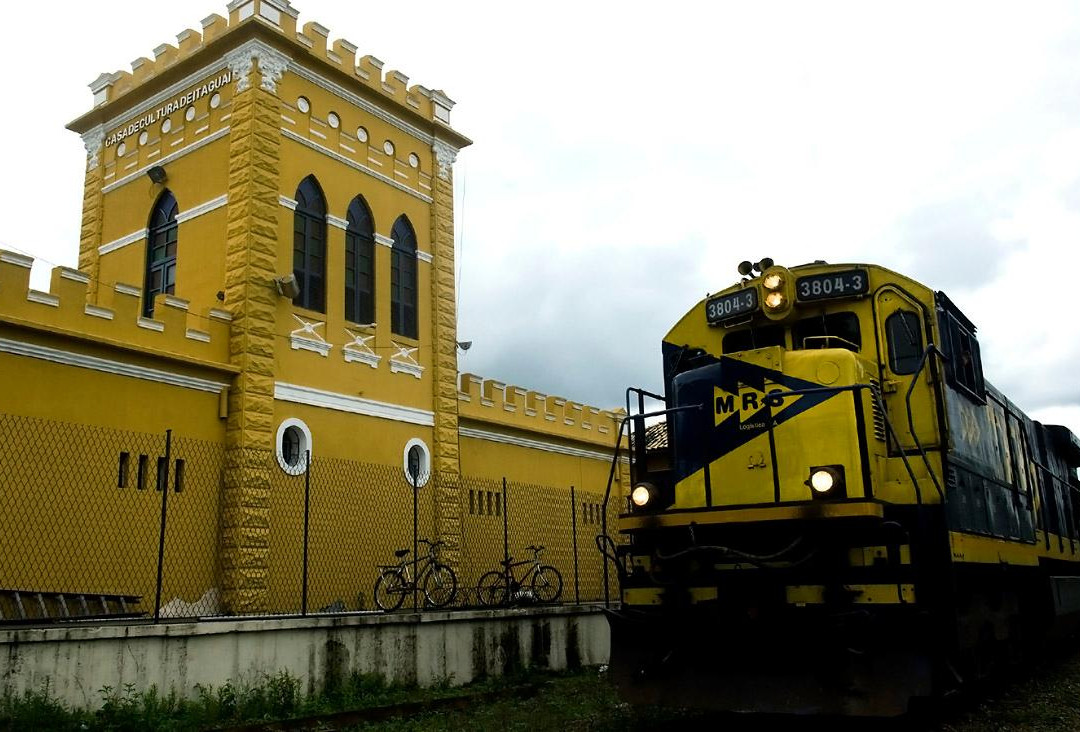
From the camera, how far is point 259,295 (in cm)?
1697

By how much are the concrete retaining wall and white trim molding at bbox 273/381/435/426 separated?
6044 mm

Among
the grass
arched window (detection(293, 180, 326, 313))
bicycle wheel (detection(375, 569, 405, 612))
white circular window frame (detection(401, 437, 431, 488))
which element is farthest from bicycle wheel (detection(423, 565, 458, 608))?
arched window (detection(293, 180, 326, 313))

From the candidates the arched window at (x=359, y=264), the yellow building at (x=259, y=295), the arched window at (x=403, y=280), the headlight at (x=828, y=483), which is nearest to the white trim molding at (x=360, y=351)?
the yellow building at (x=259, y=295)

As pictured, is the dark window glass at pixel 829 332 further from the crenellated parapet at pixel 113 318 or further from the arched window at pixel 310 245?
the arched window at pixel 310 245

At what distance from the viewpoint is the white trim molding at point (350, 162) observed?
18467 millimetres

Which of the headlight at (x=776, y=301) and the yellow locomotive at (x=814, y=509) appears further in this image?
the headlight at (x=776, y=301)

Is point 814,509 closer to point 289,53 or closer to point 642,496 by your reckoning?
point 642,496

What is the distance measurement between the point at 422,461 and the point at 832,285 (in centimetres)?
1240

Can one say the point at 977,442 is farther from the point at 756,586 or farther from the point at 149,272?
the point at 149,272

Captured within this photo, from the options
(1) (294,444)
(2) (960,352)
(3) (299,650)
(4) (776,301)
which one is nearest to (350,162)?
(1) (294,444)

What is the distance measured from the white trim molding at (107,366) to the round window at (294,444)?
4.44ft

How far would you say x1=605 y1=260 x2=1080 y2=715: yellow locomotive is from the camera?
24.1ft

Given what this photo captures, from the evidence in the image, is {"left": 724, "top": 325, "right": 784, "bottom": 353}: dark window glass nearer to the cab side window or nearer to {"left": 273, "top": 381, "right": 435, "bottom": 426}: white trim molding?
the cab side window

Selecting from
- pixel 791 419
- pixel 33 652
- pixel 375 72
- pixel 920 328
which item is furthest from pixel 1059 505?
pixel 375 72
